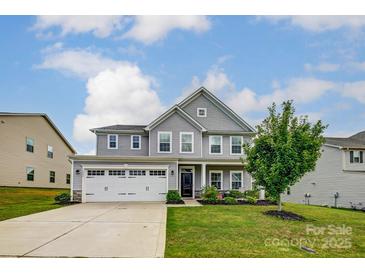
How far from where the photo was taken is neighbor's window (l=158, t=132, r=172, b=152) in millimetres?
20641

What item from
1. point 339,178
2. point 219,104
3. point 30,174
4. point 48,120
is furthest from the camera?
point 48,120

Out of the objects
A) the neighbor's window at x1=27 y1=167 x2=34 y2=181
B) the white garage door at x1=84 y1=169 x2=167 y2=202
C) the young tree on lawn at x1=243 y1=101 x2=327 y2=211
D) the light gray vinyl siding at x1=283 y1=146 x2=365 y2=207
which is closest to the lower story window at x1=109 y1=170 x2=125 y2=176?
the white garage door at x1=84 y1=169 x2=167 y2=202

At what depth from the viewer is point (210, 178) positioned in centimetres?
2128

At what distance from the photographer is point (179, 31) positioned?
1209 cm

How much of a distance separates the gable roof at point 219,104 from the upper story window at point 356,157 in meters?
8.29

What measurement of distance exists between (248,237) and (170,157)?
11172 mm

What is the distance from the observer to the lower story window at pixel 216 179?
21.2 metres

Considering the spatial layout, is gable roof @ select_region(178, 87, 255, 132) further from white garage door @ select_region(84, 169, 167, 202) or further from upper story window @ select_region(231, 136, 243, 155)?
white garage door @ select_region(84, 169, 167, 202)

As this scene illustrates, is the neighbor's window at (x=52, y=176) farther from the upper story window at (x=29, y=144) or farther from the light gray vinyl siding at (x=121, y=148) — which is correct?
→ the light gray vinyl siding at (x=121, y=148)

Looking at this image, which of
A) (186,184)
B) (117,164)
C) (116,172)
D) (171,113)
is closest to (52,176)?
(116,172)

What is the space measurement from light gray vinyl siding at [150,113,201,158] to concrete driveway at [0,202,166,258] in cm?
901

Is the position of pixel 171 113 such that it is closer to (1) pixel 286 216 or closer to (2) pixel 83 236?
(1) pixel 286 216

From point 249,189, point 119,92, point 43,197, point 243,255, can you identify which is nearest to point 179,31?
point 119,92
